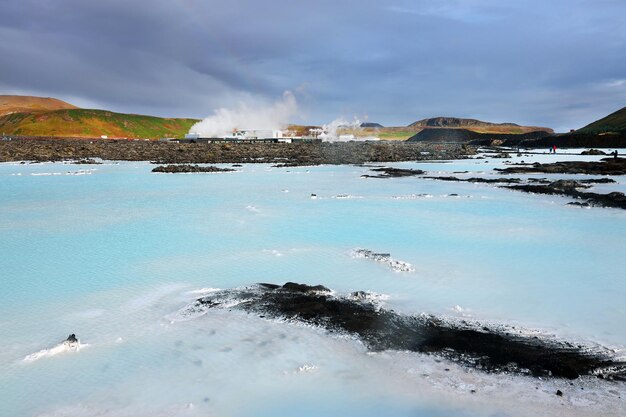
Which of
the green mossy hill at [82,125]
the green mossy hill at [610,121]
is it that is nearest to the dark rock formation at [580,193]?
the green mossy hill at [610,121]

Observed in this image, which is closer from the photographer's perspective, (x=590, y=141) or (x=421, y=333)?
(x=421, y=333)

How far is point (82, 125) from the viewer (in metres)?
142

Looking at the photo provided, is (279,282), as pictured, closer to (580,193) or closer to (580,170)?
(580,193)

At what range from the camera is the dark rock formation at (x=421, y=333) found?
4.26m

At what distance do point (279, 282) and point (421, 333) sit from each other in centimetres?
269

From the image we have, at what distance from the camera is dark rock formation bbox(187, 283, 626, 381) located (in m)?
4.26

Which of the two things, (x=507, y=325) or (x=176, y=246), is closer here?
(x=507, y=325)

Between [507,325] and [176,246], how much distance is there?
273 inches

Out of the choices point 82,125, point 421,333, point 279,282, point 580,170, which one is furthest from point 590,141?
point 82,125

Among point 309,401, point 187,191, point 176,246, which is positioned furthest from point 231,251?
point 187,191

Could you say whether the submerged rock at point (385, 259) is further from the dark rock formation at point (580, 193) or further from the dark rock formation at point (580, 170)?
the dark rock formation at point (580, 170)

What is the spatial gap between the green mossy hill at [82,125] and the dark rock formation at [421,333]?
149 meters

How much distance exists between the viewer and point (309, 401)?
3.75 meters

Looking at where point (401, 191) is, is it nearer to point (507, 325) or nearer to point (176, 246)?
point (176, 246)
